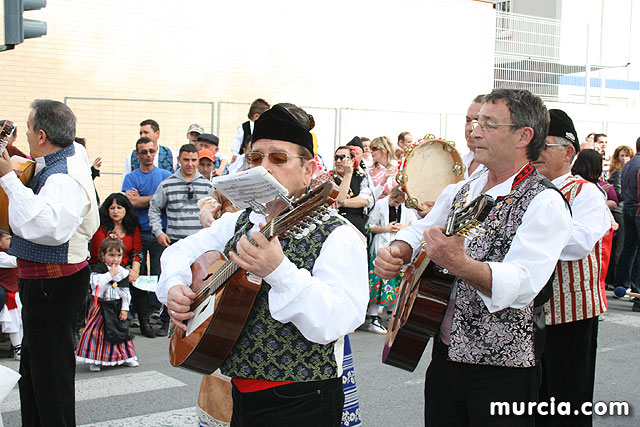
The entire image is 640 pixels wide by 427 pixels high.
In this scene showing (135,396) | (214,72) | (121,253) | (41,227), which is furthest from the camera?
(214,72)

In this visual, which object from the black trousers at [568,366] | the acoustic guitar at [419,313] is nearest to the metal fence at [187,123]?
the black trousers at [568,366]

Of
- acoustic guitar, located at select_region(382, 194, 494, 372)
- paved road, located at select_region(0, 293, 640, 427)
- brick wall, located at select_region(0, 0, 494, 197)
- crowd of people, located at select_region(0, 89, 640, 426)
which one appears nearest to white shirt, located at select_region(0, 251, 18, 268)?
paved road, located at select_region(0, 293, 640, 427)

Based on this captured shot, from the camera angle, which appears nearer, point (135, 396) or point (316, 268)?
point (316, 268)

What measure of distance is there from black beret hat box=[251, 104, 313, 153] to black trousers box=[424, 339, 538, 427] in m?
1.10

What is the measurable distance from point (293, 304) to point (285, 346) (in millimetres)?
261

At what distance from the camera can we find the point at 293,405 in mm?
2572

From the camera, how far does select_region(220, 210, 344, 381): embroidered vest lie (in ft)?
8.36

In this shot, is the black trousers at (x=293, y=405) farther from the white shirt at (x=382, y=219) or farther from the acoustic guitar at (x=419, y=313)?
the white shirt at (x=382, y=219)

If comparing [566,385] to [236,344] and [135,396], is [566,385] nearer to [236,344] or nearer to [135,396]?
[236,344]

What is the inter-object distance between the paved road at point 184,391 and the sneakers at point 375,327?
623 millimetres

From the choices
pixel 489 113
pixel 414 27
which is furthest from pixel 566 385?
pixel 414 27

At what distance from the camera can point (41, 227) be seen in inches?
157

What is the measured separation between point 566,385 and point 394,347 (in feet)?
4.49

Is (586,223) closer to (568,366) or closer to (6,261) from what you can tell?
(568,366)
